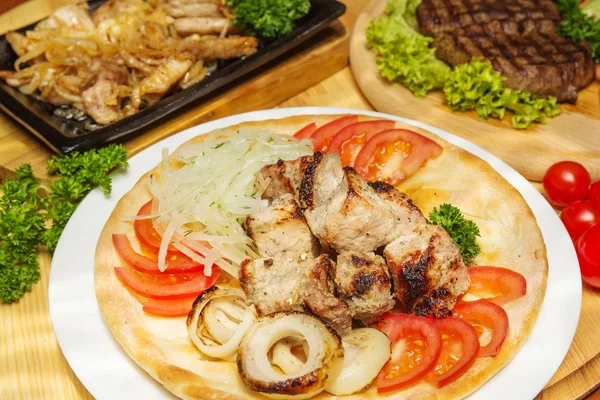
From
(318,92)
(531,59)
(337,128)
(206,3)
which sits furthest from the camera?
(206,3)

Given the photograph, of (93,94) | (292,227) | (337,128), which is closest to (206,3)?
(93,94)

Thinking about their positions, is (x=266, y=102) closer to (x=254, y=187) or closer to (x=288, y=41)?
(x=288, y=41)

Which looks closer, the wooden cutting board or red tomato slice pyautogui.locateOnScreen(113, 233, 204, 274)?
red tomato slice pyautogui.locateOnScreen(113, 233, 204, 274)

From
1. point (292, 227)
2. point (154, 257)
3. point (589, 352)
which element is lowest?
point (589, 352)

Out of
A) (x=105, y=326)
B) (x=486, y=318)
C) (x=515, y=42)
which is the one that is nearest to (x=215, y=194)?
(x=105, y=326)

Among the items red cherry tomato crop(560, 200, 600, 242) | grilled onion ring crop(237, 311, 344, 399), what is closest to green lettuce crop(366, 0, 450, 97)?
red cherry tomato crop(560, 200, 600, 242)

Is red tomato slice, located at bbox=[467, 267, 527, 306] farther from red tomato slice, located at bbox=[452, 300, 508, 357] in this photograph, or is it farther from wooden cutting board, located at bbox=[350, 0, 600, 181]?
wooden cutting board, located at bbox=[350, 0, 600, 181]

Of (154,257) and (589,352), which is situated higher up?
(154,257)
